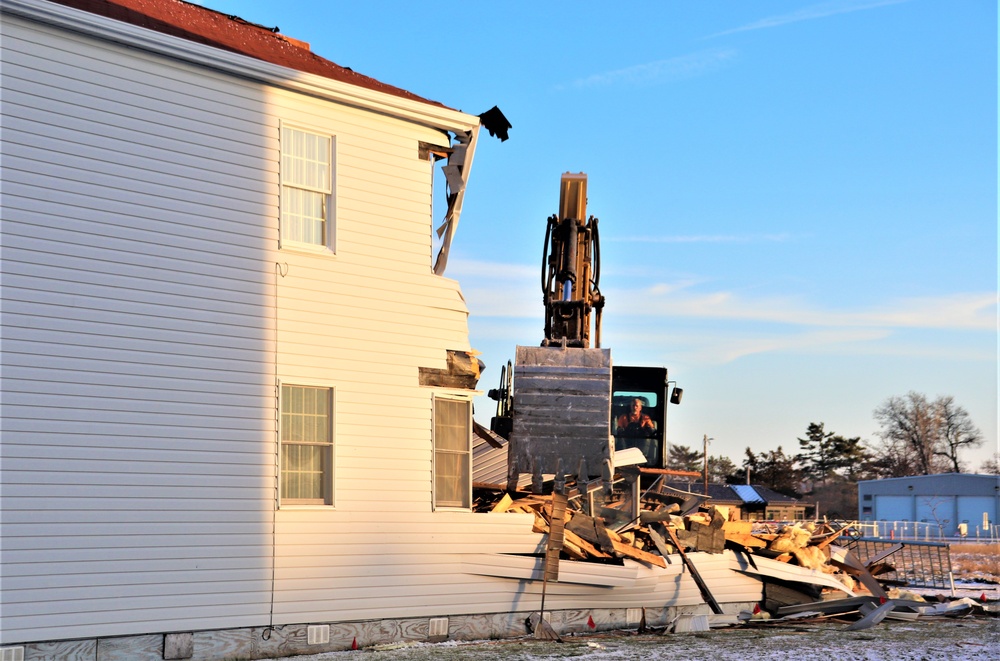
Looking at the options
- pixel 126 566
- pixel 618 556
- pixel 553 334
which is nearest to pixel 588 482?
pixel 618 556

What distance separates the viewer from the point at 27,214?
1285cm

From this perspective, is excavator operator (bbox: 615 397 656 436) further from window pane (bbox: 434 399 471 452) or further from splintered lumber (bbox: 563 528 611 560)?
window pane (bbox: 434 399 471 452)

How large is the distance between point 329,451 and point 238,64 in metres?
5.22

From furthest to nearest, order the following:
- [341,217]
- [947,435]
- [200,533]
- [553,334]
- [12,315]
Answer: [947,435]
[553,334]
[341,217]
[200,533]
[12,315]

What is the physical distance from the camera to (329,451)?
594 inches

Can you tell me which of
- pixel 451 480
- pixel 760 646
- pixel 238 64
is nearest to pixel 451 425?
pixel 451 480

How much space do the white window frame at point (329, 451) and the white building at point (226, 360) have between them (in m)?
0.03

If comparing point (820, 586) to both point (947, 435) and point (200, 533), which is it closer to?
point (200, 533)

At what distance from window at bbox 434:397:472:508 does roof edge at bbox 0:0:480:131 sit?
4216 millimetres

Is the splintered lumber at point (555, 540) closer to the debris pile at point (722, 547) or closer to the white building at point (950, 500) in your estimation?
the debris pile at point (722, 547)

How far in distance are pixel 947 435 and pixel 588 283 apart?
9597 cm

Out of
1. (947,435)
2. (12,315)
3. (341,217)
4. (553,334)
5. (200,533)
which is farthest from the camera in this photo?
(947,435)

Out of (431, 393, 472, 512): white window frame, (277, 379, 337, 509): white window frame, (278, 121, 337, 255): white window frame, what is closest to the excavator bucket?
(431, 393, 472, 512): white window frame

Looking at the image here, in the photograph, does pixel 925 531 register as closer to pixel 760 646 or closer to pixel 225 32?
pixel 760 646
